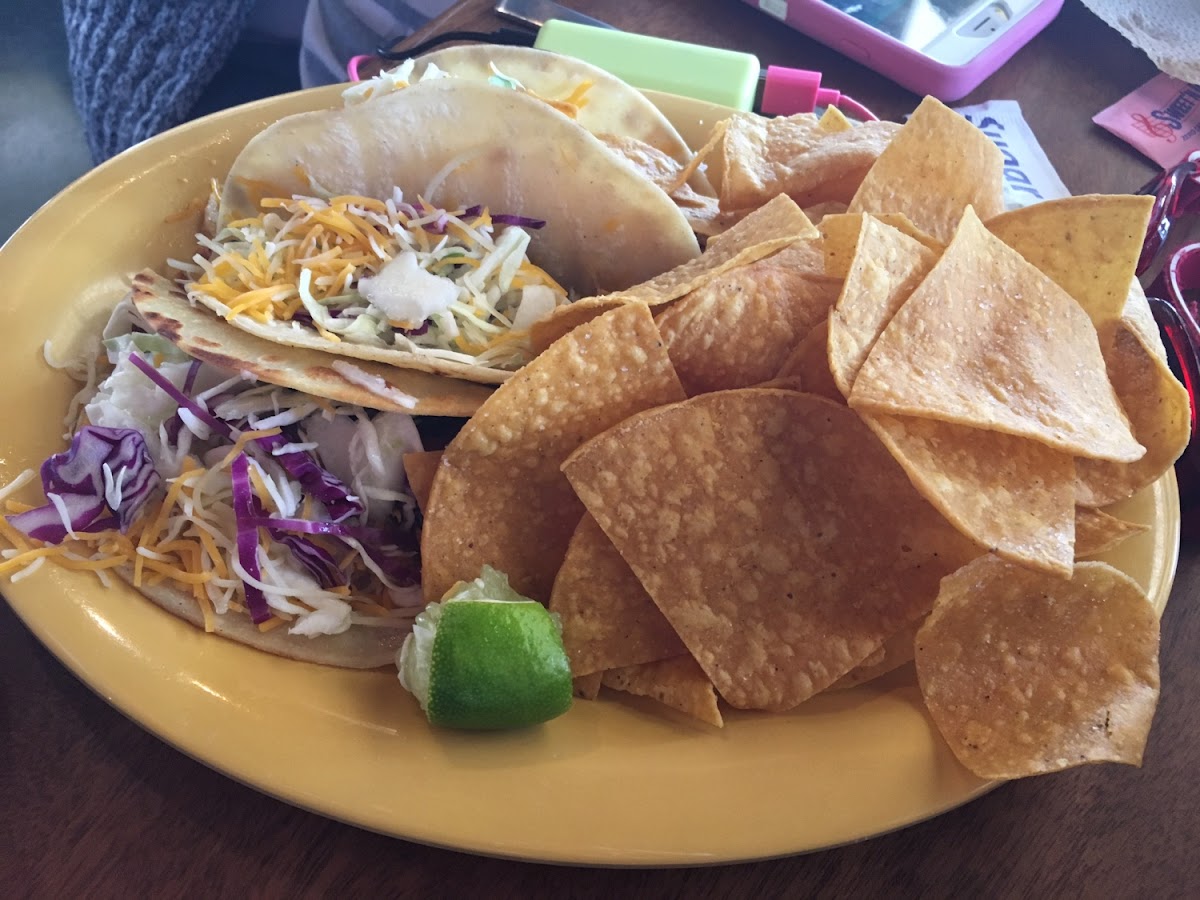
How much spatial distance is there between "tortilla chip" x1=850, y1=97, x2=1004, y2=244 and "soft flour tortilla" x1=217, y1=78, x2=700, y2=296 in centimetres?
28

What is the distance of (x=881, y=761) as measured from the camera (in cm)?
93

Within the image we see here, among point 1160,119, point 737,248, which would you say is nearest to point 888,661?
point 737,248

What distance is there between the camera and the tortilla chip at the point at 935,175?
1.23m

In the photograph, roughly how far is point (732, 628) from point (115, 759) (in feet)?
2.31

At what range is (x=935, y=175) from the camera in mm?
1249

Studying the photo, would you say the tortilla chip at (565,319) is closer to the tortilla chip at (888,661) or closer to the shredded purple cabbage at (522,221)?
the shredded purple cabbage at (522,221)

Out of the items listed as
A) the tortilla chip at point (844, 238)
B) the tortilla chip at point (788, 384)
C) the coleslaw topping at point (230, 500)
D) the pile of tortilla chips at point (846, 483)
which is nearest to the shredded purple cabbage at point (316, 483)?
the coleslaw topping at point (230, 500)

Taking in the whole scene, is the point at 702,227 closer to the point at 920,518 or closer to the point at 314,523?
the point at 920,518

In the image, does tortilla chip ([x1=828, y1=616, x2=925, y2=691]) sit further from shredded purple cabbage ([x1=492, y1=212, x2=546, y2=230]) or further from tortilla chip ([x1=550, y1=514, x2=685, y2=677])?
shredded purple cabbage ([x1=492, y1=212, x2=546, y2=230])

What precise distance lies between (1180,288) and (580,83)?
3.37 ft

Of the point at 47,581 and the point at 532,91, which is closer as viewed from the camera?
the point at 47,581

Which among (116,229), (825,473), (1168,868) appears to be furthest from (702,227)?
(1168,868)

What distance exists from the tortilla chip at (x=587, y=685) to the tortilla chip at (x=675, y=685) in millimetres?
14

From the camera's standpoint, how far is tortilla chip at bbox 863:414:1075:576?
939 millimetres
